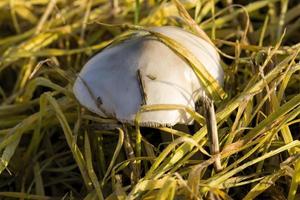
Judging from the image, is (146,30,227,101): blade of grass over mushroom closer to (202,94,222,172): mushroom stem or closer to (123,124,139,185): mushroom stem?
(202,94,222,172): mushroom stem

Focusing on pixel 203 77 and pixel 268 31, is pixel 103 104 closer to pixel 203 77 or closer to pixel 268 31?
pixel 203 77

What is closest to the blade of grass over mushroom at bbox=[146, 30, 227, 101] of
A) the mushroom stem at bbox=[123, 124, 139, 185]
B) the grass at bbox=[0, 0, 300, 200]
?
the grass at bbox=[0, 0, 300, 200]

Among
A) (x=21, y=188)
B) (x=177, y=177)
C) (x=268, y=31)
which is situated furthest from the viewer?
(x=268, y=31)

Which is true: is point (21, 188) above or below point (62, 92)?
below

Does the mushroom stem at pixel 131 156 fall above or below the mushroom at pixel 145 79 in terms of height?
below

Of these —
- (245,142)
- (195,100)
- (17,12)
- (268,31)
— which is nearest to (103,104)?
(195,100)

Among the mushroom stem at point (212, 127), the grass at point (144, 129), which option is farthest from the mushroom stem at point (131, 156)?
the mushroom stem at point (212, 127)

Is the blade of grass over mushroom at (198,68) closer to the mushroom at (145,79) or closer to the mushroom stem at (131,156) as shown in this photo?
the mushroom at (145,79)
